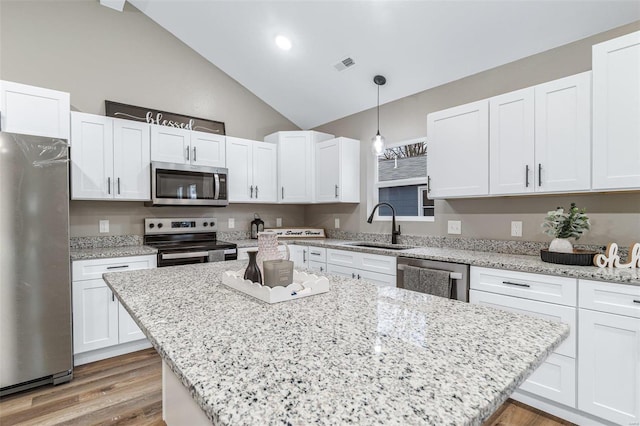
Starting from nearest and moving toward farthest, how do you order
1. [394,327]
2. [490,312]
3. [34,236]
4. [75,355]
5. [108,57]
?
[394,327]
[490,312]
[34,236]
[75,355]
[108,57]

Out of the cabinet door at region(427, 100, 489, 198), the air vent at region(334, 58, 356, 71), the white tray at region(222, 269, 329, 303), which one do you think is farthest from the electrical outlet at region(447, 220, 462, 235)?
the white tray at region(222, 269, 329, 303)

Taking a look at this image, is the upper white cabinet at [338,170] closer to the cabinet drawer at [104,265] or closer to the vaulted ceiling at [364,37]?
the vaulted ceiling at [364,37]

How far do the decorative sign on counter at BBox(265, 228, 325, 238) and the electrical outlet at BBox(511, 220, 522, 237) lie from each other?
222 centimetres

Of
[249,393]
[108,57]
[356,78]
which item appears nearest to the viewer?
[249,393]

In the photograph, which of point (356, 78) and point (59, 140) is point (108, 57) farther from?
point (356, 78)

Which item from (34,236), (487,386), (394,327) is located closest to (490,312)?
(394,327)

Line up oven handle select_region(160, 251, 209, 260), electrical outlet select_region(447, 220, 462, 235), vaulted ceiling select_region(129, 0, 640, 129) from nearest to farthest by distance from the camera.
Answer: vaulted ceiling select_region(129, 0, 640, 129)
oven handle select_region(160, 251, 209, 260)
electrical outlet select_region(447, 220, 462, 235)

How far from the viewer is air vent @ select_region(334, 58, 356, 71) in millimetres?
3169

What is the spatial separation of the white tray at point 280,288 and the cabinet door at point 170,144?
2.25 metres

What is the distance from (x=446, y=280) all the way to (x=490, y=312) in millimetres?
1275

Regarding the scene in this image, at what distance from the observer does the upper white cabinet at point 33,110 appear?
235 cm

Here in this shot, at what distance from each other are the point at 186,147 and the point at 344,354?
3104mm

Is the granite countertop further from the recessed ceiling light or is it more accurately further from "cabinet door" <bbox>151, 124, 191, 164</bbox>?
the recessed ceiling light

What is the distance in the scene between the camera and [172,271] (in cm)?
174
